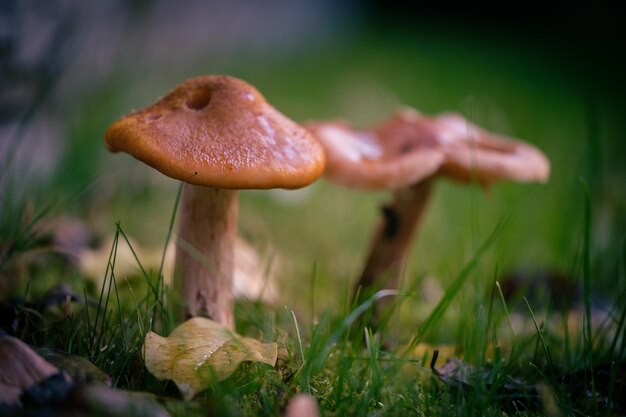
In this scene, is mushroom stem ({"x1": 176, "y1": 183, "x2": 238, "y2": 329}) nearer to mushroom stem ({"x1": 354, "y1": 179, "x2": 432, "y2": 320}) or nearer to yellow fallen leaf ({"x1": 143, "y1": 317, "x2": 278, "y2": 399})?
yellow fallen leaf ({"x1": 143, "y1": 317, "x2": 278, "y2": 399})

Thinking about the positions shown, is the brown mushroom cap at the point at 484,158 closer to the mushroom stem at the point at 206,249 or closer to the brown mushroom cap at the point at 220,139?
the brown mushroom cap at the point at 220,139

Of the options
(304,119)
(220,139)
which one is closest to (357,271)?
(220,139)

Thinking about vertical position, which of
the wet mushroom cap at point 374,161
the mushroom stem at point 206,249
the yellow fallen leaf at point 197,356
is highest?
the wet mushroom cap at point 374,161

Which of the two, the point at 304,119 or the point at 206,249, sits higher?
the point at 304,119

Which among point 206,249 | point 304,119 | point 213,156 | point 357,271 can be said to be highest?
point 304,119

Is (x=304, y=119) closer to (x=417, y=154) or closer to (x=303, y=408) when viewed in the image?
(x=417, y=154)

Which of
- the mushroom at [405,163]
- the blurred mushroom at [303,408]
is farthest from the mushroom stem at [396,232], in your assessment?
the blurred mushroom at [303,408]

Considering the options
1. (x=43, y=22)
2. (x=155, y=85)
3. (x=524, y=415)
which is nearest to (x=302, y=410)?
(x=524, y=415)
